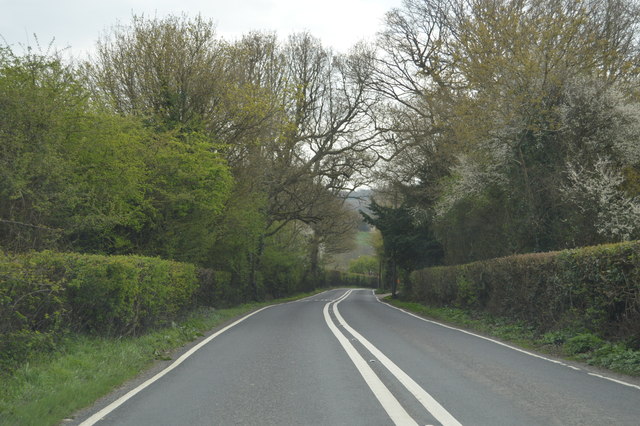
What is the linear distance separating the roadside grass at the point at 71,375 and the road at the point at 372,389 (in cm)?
44

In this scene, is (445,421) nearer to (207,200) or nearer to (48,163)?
(48,163)

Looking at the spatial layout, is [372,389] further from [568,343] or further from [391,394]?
[568,343]

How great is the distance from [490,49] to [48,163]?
14.8 metres

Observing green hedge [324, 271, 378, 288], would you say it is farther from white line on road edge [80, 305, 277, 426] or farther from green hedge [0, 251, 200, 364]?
white line on road edge [80, 305, 277, 426]

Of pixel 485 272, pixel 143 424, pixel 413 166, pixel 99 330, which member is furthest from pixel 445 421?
pixel 413 166

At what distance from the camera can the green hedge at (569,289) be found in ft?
32.7

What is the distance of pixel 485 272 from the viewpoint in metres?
18.8

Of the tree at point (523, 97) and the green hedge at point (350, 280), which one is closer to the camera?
the tree at point (523, 97)

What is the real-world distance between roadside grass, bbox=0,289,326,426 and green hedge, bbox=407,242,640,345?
843cm

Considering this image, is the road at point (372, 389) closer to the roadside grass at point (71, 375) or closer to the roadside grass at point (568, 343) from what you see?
the roadside grass at point (71, 375)

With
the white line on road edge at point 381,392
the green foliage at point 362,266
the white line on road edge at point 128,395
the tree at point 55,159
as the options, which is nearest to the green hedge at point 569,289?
the white line on road edge at point 381,392

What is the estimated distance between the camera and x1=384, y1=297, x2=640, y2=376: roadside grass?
8.88 m

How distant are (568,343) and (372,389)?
5.92m

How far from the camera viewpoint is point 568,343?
35.9ft
